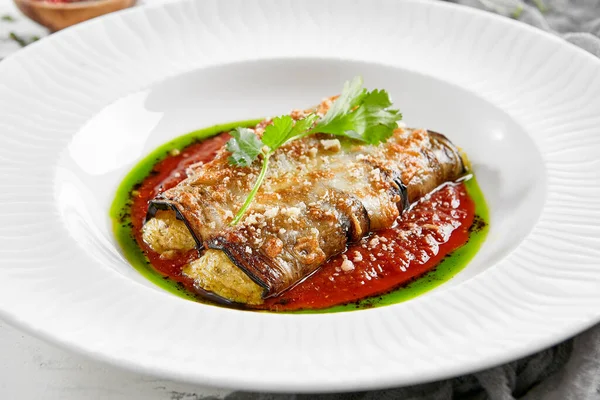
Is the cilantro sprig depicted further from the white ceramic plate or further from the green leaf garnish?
the white ceramic plate

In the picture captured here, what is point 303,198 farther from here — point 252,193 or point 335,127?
point 335,127

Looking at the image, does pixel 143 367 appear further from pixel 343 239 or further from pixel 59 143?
pixel 59 143

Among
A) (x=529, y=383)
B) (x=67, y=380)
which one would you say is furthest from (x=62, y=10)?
(x=529, y=383)

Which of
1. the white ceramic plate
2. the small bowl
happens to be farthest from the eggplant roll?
the small bowl

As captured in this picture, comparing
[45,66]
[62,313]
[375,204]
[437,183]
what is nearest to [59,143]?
[45,66]

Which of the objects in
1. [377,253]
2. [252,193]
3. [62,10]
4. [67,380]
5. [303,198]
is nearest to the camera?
[67,380]

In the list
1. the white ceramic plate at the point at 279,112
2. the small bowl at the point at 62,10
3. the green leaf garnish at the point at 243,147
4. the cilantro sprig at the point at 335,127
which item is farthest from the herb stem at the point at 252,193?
the small bowl at the point at 62,10
